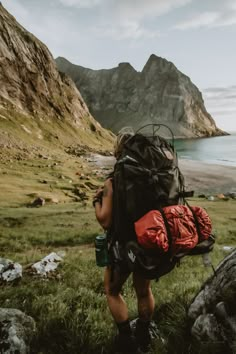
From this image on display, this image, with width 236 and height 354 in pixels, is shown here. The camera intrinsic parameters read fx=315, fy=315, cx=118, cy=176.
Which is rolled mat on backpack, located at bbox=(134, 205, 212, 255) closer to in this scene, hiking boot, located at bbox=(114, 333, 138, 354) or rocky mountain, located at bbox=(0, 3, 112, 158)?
hiking boot, located at bbox=(114, 333, 138, 354)

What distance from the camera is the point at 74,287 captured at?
6.47 metres

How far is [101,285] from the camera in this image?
21.7ft

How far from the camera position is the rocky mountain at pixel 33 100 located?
64.7 meters

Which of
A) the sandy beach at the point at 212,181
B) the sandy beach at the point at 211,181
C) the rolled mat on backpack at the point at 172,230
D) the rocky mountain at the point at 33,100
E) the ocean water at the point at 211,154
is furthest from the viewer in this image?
the ocean water at the point at 211,154

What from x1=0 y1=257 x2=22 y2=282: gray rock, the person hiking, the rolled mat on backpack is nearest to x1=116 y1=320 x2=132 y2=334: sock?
the person hiking

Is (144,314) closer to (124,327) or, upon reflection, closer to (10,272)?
(124,327)

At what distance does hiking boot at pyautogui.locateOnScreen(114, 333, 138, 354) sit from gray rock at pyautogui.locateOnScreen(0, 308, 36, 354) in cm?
111

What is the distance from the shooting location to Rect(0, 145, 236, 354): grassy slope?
13.2ft

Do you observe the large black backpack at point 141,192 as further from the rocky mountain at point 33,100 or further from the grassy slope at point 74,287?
the rocky mountain at point 33,100

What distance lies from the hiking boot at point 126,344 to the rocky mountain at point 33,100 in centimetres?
4875

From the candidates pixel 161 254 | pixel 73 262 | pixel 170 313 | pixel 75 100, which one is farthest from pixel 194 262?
pixel 75 100

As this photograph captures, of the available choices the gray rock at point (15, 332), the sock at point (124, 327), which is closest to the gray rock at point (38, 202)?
the gray rock at point (15, 332)

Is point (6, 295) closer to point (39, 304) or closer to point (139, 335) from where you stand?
point (39, 304)

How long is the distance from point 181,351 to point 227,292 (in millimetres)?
856
